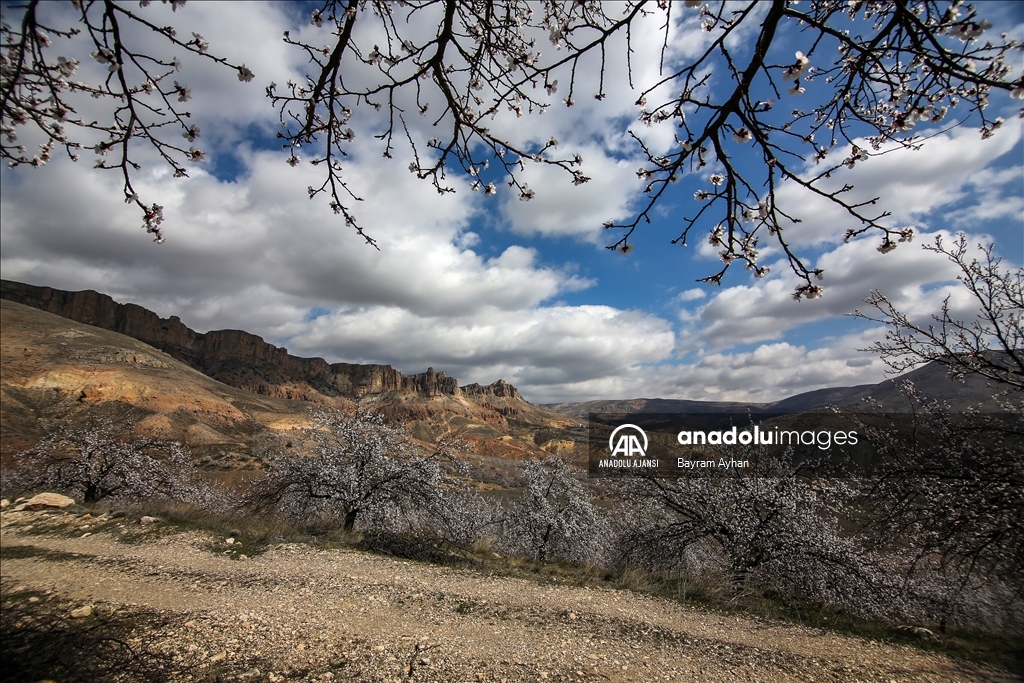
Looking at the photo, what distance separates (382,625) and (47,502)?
1335cm

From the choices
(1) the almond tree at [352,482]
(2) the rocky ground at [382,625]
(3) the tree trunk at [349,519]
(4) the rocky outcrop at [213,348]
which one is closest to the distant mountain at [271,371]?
(4) the rocky outcrop at [213,348]

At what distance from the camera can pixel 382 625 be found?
6.48 meters

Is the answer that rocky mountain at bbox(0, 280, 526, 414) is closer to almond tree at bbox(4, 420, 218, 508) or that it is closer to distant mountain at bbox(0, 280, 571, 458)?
distant mountain at bbox(0, 280, 571, 458)

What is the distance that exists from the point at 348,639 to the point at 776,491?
11317mm

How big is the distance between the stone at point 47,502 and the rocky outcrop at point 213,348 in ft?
353

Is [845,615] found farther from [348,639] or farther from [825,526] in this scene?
[348,639]

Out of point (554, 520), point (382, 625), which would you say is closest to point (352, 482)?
point (382, 625)

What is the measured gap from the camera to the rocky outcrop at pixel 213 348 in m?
129

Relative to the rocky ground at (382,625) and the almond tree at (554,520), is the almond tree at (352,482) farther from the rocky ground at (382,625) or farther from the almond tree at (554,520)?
the almond tree at (554,520)

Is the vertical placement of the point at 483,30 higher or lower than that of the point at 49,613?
higher

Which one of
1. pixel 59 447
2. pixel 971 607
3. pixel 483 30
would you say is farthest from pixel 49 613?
pixel 59 447

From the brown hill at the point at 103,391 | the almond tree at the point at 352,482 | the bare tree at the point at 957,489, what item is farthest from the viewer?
the brown hill at the point at 103,391

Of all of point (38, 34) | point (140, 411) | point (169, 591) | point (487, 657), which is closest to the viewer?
point (38, 34)

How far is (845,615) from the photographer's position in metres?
9.20
